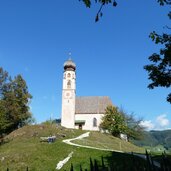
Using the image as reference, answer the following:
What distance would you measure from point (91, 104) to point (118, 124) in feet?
40.5

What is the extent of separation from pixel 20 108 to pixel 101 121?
67.7ft

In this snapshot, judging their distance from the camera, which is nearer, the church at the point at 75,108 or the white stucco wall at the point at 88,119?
the church at the point at 75,108

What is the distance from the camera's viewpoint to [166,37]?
470 inches

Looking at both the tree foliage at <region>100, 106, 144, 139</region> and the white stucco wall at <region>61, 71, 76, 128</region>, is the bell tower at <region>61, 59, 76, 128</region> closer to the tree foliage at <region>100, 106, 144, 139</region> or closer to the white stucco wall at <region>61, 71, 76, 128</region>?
the white stucco wall at <region>61, 71, 76, 128</region>

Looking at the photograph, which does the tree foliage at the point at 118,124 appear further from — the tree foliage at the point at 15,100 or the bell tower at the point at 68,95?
the tree foliage at the point at 15,100

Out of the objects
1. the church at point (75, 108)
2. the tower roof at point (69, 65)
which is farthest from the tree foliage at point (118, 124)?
the tower roof at point (69, 65)

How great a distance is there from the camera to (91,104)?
3036 inches

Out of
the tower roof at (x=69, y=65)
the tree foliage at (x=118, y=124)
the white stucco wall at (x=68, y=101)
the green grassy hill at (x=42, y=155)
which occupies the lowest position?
the green grassy hill at (x=42, y=155)

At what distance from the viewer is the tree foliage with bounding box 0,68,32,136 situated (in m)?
61.5

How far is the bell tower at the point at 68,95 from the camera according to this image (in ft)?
232

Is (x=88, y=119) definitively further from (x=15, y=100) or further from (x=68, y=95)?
(x=15, y=100)

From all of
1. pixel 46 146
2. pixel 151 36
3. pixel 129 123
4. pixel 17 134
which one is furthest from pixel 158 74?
pixel 129 123

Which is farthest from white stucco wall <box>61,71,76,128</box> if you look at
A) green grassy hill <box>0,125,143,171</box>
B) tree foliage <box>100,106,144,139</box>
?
green grassy hill <box>0,125,143,171</box>

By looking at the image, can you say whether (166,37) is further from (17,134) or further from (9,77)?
(9,77)
